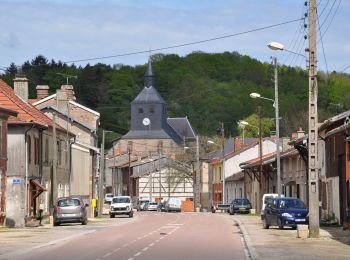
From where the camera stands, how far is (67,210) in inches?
1941

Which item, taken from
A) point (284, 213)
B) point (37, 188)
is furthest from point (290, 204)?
point (37, 188)

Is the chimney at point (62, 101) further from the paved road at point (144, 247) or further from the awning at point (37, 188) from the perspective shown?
the paved road at point (144, 247)

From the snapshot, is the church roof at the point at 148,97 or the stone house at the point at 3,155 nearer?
the stone house at the point at 3,155

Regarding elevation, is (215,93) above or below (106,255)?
above

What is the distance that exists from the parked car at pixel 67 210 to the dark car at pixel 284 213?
11.2 metres

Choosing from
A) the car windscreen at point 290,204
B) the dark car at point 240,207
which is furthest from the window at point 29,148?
the dark car at point 240,207

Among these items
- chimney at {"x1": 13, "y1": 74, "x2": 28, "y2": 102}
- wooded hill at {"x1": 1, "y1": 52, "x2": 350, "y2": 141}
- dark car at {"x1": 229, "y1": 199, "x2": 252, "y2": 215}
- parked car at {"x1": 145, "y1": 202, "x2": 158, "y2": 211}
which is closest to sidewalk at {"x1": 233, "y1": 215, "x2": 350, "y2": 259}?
chimney at {"x1": 13, "y1": 74, "x2": 28, "y2": 102}

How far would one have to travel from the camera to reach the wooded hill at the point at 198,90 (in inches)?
5714

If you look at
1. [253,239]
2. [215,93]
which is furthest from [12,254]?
[215,93]

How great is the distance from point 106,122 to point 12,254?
159 m

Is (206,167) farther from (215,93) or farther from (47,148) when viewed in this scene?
(47,148)

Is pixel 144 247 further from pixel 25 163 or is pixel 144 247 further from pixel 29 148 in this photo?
pixel 29 148

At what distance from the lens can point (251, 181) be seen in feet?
303

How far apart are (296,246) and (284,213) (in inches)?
482
